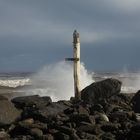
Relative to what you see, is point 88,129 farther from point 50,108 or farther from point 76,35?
point 76,35

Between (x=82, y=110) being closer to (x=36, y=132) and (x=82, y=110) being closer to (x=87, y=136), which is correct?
(x=87, y=136)

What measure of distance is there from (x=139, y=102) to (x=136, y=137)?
3.44 meters

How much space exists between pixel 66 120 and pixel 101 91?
3.60m

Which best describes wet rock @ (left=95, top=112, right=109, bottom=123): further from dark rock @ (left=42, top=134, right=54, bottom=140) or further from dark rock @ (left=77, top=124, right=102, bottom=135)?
dark rock @ (left=42, top=134, right=54, bottom=140)

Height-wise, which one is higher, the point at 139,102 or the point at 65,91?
the point at 139,102

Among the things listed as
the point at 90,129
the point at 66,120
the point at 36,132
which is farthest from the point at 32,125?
the point at 90,129

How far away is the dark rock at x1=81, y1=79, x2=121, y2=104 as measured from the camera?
630 inches

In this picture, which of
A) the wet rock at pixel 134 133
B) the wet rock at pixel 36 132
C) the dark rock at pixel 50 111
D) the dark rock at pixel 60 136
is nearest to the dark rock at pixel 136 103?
the dark rock at pixel 50 111

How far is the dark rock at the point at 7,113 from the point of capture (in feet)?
41.5

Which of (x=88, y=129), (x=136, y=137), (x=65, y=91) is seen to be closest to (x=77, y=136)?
(x=88, y=129)

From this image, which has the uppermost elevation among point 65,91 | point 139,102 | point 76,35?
point 76,35

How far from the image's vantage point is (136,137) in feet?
37.7

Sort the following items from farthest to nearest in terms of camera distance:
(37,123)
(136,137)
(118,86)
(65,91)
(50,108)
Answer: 1. (65,91)
2. (118,86)
3. (50,108)
4. (37,123)
5. (136,137)

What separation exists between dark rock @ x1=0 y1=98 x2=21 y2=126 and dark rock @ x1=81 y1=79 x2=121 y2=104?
3415 millimetres
